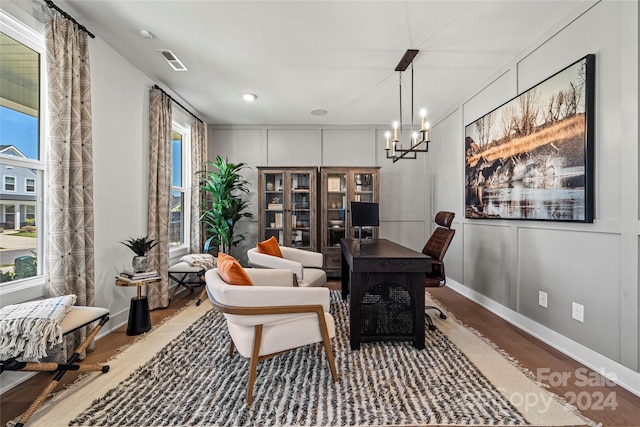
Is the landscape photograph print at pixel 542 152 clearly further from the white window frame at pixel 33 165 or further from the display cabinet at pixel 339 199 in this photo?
the white window frame at pixel 33 165

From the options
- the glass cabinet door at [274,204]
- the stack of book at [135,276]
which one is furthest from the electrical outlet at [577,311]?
the glass cabinet door at [274,204]

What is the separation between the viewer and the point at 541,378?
6.50 ft

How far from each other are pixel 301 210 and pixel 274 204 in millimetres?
468

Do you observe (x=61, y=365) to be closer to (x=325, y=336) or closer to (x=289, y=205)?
(x=325, y=336)

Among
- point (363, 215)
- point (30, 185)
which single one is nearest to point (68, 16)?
point (30, 185)

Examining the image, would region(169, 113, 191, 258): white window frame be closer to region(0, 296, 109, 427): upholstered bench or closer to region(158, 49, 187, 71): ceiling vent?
region(158, 49, 187, 71): ceiling vent

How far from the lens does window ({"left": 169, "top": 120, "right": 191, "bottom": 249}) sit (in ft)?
14.1

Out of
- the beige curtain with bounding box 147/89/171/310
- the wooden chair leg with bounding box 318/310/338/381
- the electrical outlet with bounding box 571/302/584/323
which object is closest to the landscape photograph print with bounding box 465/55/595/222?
the electrical outlet with bounding box 571/302/584/323

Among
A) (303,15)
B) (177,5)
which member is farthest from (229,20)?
(303,15)

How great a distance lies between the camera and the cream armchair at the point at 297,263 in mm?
3004

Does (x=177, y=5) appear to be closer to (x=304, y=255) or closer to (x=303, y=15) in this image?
(x=303, y=15)

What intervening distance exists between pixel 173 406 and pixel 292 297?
907 millimetres

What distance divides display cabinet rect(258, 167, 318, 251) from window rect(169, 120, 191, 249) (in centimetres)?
110

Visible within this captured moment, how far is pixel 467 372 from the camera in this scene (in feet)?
6.69
